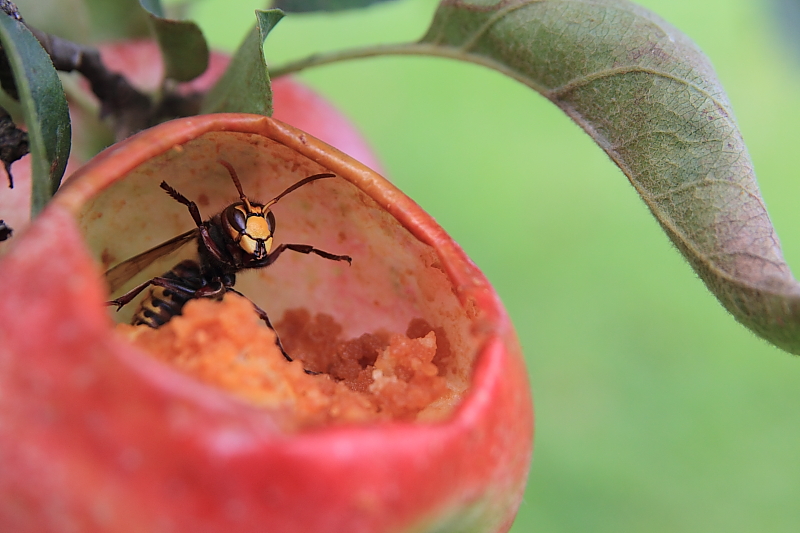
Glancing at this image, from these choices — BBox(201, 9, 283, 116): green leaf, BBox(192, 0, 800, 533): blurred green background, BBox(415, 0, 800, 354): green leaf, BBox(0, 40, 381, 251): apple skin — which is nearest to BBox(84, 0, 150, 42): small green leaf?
BBox(0, 40, 381, 251): apple skin

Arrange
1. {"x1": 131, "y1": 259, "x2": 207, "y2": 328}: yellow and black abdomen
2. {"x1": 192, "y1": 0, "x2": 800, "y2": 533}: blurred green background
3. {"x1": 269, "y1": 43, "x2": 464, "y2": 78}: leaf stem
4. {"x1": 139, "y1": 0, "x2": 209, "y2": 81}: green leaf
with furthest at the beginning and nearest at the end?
{"x1": 192, "y1": 0, "x2": 800, "y2": 533}: blurred green background
{"x1": 269, "y1": 43, "x2": 464, "y2": 78}: leaf stem
{"x1": 139, "y1": 0, "x2": 209, "y2": 81}: green leaf
{"x1": 131, "y1": 259, "x2": 207, "y2": 328}: yellow and black abdomen

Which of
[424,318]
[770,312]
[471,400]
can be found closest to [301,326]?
[424,318]

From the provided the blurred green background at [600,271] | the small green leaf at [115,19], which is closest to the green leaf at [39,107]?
the small green leaf at [115,19]

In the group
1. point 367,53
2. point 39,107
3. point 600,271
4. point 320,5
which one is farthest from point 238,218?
point 600,271

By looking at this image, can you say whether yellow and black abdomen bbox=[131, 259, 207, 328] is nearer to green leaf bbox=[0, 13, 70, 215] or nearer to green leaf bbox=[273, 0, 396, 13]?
green leaf bbox=[0, 13, 70, 215]

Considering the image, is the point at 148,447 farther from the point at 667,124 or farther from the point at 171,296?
the point at 667,124

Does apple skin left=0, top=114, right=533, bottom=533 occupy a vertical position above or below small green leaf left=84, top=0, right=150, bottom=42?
below
